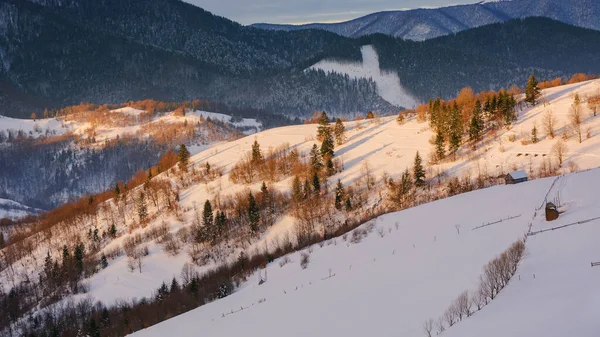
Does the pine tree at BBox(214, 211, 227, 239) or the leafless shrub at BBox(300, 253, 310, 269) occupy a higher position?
the pine tree at BBox(214, 211, 227, 239)

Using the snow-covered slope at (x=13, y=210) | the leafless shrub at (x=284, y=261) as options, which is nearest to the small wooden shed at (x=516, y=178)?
the leafless shrub at (x=284, y=261)

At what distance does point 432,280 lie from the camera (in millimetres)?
27344

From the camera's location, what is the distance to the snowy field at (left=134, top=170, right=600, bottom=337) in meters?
18.7

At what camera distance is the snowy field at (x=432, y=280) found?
61.4ft

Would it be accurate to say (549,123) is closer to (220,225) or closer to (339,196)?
(339,196)

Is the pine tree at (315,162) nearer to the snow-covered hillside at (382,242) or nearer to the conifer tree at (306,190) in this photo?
the snow-covered hillside at (382,242)

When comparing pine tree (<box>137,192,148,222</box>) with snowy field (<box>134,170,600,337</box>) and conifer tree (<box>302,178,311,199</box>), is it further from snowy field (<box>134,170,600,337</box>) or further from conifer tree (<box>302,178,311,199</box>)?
snowy field (<box>134,170,600,337</box>)

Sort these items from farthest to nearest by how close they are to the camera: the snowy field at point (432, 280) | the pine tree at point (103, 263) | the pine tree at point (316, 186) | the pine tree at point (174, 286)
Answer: the pine tree at point (316, 186), the pine tree at point (103, 263), the pine tree at point (174, 286), the snowy field at point (432, 280)

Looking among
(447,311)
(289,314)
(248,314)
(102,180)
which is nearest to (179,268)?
(248,314)

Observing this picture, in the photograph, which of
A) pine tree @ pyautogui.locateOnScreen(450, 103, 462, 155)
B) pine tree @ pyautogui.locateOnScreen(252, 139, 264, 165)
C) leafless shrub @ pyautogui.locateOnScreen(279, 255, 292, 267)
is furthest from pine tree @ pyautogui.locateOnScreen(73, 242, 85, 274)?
pine tree @ pyautogui.locateOnScreen(450, 103, 462, 155)

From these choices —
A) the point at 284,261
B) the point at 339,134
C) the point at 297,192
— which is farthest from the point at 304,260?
the point at 339,134

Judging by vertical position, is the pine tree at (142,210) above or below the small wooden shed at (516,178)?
above

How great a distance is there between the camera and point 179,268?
63719 mm

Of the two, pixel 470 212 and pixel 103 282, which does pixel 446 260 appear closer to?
pixel 470 212
